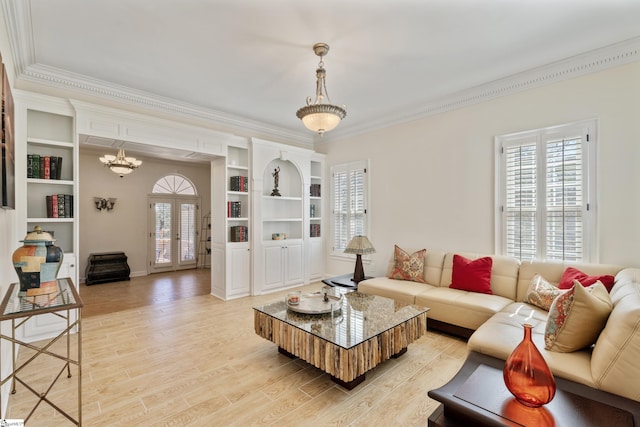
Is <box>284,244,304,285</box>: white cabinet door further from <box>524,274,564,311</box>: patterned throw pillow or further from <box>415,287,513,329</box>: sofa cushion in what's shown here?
<box>524,274,564,311</box>: patterned throw pillow

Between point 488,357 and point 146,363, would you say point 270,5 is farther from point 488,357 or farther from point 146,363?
point 146,363

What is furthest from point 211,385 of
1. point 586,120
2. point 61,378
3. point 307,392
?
point 586,120

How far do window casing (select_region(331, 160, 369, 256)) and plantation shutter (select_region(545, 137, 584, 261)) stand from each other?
2.69 metres

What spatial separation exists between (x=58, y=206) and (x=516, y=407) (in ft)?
15.3

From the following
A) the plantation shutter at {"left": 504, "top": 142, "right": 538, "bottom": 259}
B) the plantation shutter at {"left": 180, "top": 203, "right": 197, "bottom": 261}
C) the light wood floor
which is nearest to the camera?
the light wood floor

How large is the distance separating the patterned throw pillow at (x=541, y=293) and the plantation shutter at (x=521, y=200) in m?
0.62

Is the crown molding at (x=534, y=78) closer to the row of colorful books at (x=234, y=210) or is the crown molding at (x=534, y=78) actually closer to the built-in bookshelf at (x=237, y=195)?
the built-in bookshelf at (x=237, y=195)

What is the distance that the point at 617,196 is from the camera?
10.2ft

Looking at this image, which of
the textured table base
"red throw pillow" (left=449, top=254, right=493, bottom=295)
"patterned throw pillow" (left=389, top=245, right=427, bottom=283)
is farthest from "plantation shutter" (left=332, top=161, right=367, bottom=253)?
the textured table base

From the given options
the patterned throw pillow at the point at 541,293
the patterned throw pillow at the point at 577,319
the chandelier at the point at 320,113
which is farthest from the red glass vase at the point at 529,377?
the chandelier at the point at 320,113

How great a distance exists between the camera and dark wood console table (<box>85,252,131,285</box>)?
6.26 m

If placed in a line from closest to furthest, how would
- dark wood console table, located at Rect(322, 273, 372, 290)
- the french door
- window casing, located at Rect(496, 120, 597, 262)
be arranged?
window casing, located at Rect(496, 120, 597, 262)
dark wood console table, located at Rect(322, 273, 372, 290)
the french door

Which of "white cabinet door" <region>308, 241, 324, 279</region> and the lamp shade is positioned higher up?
the lamp shade

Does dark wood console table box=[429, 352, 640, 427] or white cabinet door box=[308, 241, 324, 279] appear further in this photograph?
white cabinet door box=[308, 241, 324, 279]
